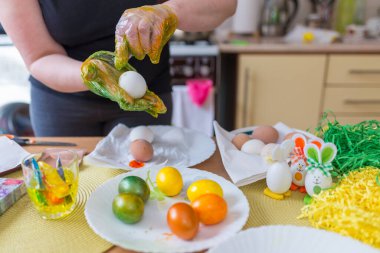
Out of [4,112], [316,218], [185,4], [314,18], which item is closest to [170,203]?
[316,218]

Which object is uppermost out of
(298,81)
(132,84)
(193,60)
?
(132,84)

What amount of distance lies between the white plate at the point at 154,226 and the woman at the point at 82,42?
0.28m

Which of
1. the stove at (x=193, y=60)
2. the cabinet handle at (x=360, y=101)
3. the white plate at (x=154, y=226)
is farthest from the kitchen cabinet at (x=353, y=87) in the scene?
the white plate at (x=154, y=226)

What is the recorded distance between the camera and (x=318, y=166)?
0.63 metres

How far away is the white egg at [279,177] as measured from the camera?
2.11 ft

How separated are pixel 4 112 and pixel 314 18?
1.77 meters

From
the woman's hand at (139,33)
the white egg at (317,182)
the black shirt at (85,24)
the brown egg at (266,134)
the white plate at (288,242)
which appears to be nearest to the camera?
the white plate at (288,242)

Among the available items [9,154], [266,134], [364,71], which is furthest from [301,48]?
[9,154]

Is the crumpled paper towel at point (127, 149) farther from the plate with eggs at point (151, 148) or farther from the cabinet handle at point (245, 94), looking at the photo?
the cabinet handle at point (245, 94)

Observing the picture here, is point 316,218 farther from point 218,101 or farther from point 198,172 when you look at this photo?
point 218,101

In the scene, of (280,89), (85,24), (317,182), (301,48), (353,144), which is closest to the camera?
(317,182)

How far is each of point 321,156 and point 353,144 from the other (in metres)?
0.13

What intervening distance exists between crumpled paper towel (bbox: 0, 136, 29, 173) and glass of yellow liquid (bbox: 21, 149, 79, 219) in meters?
0.18

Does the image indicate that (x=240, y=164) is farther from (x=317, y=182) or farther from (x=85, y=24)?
(x=85, y=24)
